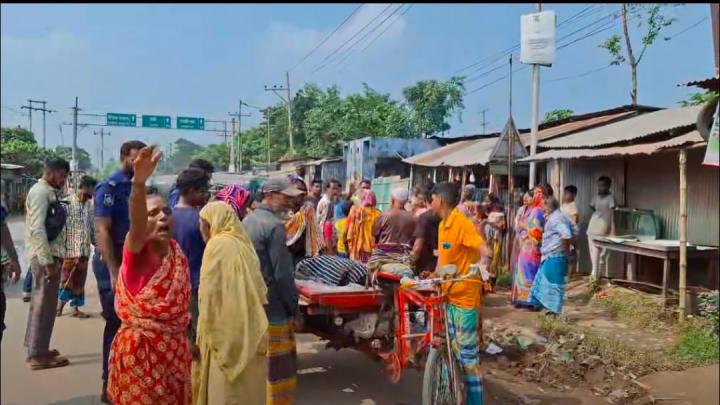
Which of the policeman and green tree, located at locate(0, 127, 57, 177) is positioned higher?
green tree, located at locate(0, 127, 57, 177)

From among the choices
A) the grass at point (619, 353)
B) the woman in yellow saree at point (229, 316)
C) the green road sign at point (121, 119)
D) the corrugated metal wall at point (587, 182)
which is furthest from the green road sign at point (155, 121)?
the corrugated metal wall at point (587, 182)

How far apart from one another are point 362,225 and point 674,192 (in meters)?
4.58

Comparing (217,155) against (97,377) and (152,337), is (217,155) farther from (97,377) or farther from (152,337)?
(152,337)

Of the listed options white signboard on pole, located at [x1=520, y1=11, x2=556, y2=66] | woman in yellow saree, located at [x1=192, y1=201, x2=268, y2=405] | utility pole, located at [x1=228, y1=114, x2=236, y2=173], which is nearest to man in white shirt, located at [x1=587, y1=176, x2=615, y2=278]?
white signboard on pole, located at [x1=520, y1=11, x2=556, y2=66]

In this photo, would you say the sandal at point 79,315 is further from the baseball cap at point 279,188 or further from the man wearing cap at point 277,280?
the baseball cap at point 279,188

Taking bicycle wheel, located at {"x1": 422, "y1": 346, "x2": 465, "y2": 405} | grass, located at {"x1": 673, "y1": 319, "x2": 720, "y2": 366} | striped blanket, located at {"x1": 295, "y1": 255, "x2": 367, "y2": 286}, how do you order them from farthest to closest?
grass, located at {"x1": 673, "y1": 319, "x2": 720, "y2": 366}, striped blanket, located at {"x1": 295, "y1": 255, "x2": 367, "y2": 286}, bicycle wheel, located at {"x1": 422, "y1": 346, "x2": 465, "y2": 405}

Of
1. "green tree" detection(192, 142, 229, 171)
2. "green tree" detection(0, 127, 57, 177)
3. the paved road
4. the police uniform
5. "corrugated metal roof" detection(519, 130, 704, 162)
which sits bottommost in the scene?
the paved road

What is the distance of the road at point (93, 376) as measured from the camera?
4.20 metres

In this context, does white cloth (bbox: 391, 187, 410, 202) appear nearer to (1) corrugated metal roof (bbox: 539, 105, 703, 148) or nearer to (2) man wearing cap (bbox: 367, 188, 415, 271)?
(2) man wearing cap (bbox: 367, 188, 415, 271)

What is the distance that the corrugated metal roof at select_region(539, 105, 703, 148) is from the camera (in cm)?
780

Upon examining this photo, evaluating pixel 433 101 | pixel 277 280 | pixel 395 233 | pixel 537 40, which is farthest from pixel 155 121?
pixel 537 40

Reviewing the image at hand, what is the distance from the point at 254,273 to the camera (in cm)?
301

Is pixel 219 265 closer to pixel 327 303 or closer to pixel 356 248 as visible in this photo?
pixel 327 303

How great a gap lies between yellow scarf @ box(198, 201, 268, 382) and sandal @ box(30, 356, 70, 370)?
Answer: 2528 millimetres
